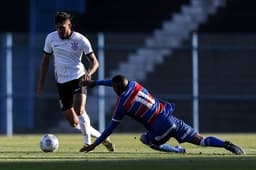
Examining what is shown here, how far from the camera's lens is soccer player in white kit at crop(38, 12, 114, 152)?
1708cm

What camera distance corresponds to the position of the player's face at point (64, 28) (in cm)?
1650

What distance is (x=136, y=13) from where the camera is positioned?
33.8m

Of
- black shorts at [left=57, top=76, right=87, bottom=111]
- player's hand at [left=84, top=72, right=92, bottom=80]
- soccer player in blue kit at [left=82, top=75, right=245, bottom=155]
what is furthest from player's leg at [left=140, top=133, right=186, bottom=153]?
black shorts at [left=57, top=76, right=87, bottom=111]

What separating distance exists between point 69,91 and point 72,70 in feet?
1.18

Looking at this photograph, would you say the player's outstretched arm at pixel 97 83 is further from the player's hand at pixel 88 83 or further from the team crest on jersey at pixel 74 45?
the team crest on jersey at pixel 74 45

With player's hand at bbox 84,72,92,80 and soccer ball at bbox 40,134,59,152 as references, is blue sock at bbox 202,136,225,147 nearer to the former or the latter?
player's hand at bbox 84,72,92,80

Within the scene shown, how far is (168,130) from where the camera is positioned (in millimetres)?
15727

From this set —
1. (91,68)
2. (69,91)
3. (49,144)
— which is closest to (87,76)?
(91,68)

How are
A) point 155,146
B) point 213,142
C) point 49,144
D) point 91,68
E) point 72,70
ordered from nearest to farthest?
1. point 213,142
2. point 155,146
3. point 49,144
4. point 91,68
5. point 72,70

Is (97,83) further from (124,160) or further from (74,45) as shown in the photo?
(124,160)

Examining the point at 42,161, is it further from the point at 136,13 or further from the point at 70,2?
the point at 136,13

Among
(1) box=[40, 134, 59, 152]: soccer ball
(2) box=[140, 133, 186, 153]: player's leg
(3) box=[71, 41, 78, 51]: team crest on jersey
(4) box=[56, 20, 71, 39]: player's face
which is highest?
(4) box=[56, 20, 71, 39]: player's face

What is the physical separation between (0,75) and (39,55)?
1207 mm

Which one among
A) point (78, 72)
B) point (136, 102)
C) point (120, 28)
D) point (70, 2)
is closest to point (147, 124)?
point (136, 102)
